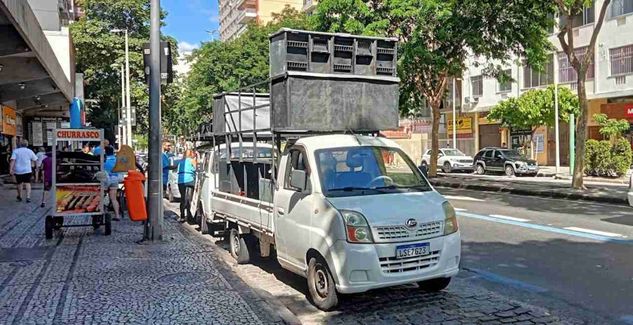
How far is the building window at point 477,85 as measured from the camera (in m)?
41.5

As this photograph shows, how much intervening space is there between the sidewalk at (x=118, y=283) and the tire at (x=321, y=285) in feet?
1.85

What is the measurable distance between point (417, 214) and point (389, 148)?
122 centimetres

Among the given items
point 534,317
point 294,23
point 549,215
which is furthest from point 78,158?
point 294,23

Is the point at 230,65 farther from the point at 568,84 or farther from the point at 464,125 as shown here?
the point at 568,84

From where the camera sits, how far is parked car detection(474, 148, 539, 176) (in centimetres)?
3098

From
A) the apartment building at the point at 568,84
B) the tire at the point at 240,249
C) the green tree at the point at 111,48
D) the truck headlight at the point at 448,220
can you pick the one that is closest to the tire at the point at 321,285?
the truck headlight at the point at 448,220

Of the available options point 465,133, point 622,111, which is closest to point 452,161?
point 465,133

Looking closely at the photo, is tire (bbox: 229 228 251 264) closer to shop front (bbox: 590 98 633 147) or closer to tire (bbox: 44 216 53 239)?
tire (bbox: 44 216 53 239)

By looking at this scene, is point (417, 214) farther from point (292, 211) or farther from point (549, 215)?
point (549, 215)

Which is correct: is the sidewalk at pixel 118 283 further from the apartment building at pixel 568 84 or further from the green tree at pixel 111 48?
the green tree at pixel 111 48

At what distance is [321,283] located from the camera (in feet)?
20.0

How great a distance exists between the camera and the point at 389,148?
684 centimetres

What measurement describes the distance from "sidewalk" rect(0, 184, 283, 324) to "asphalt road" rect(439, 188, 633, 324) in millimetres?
3161

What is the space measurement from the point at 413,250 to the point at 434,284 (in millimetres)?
911
